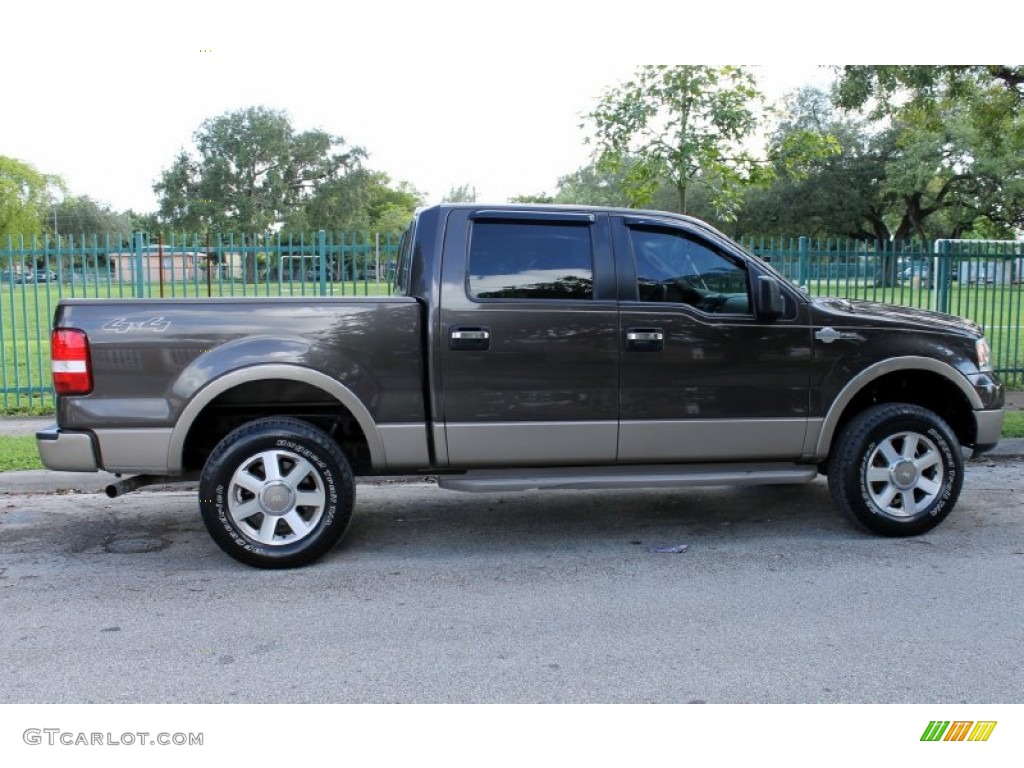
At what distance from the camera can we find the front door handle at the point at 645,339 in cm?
527

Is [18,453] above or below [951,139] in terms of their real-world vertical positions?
below

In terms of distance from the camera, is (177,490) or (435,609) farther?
(177,490)

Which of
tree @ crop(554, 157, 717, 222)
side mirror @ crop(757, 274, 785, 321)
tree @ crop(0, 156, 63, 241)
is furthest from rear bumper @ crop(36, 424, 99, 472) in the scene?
tree @ crop(0, 156, 63, 241)

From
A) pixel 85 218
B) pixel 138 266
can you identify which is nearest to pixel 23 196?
pixel 85 218

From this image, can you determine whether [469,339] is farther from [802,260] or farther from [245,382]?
[802,260]

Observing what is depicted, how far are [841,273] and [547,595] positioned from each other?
8258 mm

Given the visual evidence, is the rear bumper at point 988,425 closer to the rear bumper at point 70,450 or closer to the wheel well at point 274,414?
the wheel well at point 274,414

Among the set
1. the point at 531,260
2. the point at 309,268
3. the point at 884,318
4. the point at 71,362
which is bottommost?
the point at 71,362

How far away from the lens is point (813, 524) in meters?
6.04

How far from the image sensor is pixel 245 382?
5055 millimetres

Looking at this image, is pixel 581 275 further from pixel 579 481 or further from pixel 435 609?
pixel 435 609

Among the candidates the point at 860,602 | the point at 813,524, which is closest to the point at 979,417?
the point at 813,524

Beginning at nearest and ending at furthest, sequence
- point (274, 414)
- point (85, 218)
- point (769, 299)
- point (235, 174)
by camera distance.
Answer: point (769, 299), point (274, 414), point (235, 174), point (85, 218)

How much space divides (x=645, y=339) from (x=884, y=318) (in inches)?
62.3
